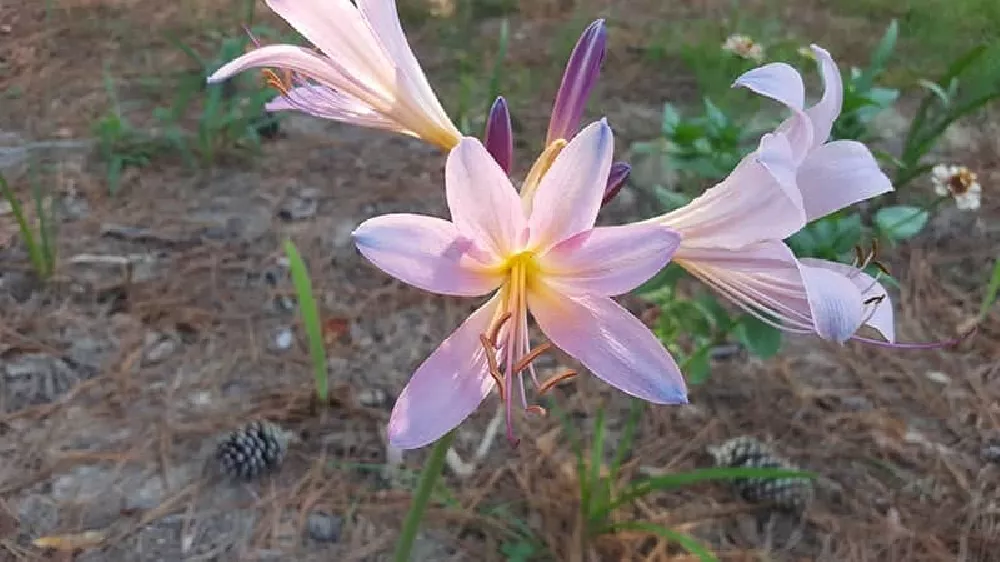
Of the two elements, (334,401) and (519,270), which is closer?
(519,270)

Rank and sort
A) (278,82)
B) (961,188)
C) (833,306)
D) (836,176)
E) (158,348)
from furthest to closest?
(158,348), (961,188), (278,82), (836,176), (833,306)

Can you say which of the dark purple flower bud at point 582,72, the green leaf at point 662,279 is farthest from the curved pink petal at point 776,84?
the green leaf at point 662,279

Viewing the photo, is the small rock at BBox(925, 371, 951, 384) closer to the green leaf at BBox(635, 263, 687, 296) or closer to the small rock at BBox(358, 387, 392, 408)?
the green leaf at BBox(635, 263, 687, 296)

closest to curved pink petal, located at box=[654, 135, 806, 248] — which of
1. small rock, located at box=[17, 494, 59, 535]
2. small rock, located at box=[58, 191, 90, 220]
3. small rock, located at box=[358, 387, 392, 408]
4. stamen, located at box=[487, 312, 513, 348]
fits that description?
stamen, located at box=[487, 312, 513, 348]

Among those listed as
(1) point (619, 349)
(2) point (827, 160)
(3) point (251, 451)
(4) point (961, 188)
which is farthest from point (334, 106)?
(4) point (961, 188)

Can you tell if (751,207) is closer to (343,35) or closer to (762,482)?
(343,35)

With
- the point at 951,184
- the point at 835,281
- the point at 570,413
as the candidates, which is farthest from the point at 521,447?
the point at 835,281
